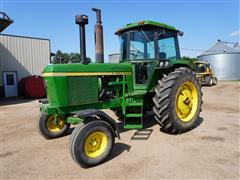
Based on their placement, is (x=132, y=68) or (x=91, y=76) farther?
(x=132, y=68)

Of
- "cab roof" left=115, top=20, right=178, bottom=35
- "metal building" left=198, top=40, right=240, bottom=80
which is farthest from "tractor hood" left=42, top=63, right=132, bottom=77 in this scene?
"metal building" left=198, top=40, right=240, bottom=80

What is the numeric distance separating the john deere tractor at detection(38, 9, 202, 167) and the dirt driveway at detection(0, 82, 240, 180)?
0.92 ft

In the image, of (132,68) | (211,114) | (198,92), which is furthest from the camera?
(211,114)

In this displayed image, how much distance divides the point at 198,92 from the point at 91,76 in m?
2.92

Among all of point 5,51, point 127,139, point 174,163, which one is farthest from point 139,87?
point 5,51

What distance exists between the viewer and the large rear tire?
5.10 meters

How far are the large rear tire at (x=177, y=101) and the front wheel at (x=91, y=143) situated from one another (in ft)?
4.89

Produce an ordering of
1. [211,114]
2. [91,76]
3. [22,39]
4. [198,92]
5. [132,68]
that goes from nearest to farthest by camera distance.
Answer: [91,76] → [132,68] → [198,92] → [211,114] → [22,39]

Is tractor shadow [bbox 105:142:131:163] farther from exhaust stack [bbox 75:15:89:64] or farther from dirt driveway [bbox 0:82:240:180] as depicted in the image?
exhaust stack [bbox 75:15:89:64]

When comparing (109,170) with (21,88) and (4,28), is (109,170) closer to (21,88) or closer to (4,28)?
(21,88)

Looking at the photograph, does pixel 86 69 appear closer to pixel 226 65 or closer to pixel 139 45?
pixel 139 45

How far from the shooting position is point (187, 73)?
5684 millimetres

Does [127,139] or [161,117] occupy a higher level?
[161,117]

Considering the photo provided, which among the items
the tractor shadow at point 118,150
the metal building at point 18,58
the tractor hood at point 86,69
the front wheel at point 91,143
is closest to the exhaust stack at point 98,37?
the tractor hood at point 86,69
